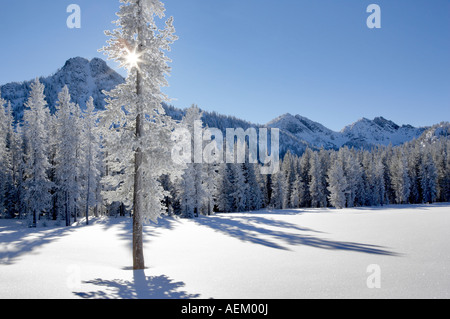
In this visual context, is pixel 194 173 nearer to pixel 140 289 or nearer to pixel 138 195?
pixel 138 195

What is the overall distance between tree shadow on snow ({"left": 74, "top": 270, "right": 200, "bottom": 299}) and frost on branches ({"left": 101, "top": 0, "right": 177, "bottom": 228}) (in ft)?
10.8

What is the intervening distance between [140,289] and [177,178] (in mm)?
28486

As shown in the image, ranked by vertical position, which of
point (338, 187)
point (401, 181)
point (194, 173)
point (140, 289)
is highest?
point (194, 173)

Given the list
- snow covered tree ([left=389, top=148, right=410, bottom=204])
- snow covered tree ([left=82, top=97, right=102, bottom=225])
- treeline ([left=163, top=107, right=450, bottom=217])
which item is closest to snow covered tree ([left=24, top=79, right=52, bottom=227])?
snow covered tree ([left=82, top=97, right=102, bottom=225])

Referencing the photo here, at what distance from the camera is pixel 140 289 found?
7.86m

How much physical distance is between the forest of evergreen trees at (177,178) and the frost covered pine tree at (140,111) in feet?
4.70

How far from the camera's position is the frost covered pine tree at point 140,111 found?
36.8 feet

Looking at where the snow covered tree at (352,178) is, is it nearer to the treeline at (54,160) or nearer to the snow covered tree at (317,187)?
the snow covered tree at (317,187)

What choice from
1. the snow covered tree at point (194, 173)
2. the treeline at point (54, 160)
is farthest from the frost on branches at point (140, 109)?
the snow covered tree at point (194, 173)

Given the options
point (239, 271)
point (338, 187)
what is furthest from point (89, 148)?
point (338, 187)

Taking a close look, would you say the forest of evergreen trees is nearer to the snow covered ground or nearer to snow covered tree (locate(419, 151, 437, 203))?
snow covered tree (locate(419, 151, 437, 203))

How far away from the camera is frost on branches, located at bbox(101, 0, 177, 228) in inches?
441
